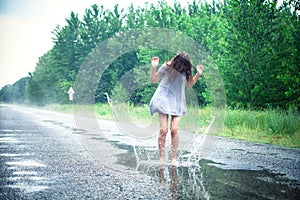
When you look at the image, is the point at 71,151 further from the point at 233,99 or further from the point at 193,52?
the point at 193,52

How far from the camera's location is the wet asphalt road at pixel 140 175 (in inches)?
162

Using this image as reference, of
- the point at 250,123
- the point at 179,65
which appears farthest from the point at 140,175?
the point at 250,123

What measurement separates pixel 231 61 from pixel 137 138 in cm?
744

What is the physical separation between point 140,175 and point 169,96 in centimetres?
150

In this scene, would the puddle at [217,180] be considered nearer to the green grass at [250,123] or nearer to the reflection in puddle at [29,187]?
the reflection in puddle at [29,187]

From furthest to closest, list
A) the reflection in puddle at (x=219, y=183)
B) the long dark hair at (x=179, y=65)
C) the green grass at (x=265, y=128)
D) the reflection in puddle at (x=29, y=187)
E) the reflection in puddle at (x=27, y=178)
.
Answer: the green grass at (x=265, y=128) → the long dark hair at (x=179, y=65) → the reflection in puddle at (x=27, y=178) → the reflection in puddle at (x=29, y=187) → the reflection in puddle at (x=219, y=183)

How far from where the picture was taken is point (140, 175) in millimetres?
5207

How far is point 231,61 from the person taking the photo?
650 inches

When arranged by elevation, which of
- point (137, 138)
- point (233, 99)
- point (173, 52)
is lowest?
point (137, 138)

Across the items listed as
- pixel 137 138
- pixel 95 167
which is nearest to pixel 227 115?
pixel 137 138

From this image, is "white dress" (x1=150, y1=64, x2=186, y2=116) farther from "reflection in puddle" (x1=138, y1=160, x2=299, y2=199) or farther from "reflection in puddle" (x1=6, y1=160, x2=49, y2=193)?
"reflection in puddle" (x1=6, y1=160, x2=49, y2=193)

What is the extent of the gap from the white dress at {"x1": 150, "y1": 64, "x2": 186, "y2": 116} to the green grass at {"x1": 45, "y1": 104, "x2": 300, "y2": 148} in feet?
7.67

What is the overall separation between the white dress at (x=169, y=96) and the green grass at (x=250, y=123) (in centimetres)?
234

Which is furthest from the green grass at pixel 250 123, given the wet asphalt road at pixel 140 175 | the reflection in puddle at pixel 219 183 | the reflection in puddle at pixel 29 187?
the reflection in puddle at pixel 29 187
